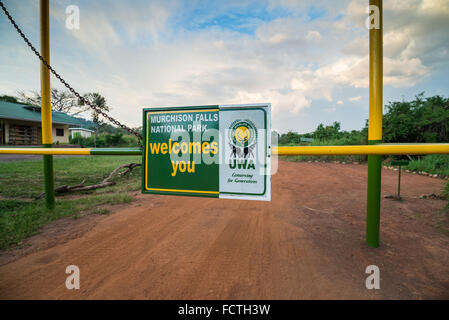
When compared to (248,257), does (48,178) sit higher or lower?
higher

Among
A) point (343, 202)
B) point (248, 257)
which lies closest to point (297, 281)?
point (248, 257)

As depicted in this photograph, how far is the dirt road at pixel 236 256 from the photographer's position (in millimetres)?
1718

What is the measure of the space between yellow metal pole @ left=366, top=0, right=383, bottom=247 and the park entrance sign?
4.37ft

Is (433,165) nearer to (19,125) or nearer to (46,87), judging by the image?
(46,87)

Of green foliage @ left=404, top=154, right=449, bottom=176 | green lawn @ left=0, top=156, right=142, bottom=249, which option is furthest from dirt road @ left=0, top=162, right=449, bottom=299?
green foliage @ left=404, top=154, right=449, bottom=176

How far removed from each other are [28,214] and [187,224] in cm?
275

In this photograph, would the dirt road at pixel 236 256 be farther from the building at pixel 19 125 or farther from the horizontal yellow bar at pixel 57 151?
the building at pixel 19 125

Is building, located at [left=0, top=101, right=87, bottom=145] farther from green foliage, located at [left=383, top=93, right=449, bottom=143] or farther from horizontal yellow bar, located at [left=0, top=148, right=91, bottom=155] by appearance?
green foliage, located at [left=383, top=93, right=449, bottom=143]

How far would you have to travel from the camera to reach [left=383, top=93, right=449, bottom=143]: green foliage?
28.7ft

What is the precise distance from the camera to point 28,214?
140 inches

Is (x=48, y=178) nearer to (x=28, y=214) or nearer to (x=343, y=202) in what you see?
(x=28, y=214)

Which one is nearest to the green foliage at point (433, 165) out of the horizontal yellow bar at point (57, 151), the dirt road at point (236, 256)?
the dirt road at point (236, 256)

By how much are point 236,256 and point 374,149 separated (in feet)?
5.16

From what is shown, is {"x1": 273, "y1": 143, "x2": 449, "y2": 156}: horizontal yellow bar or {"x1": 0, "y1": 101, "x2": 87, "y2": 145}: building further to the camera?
{"x1": 0, "y1": 101, "x2": 87, "y2": 145}: building
